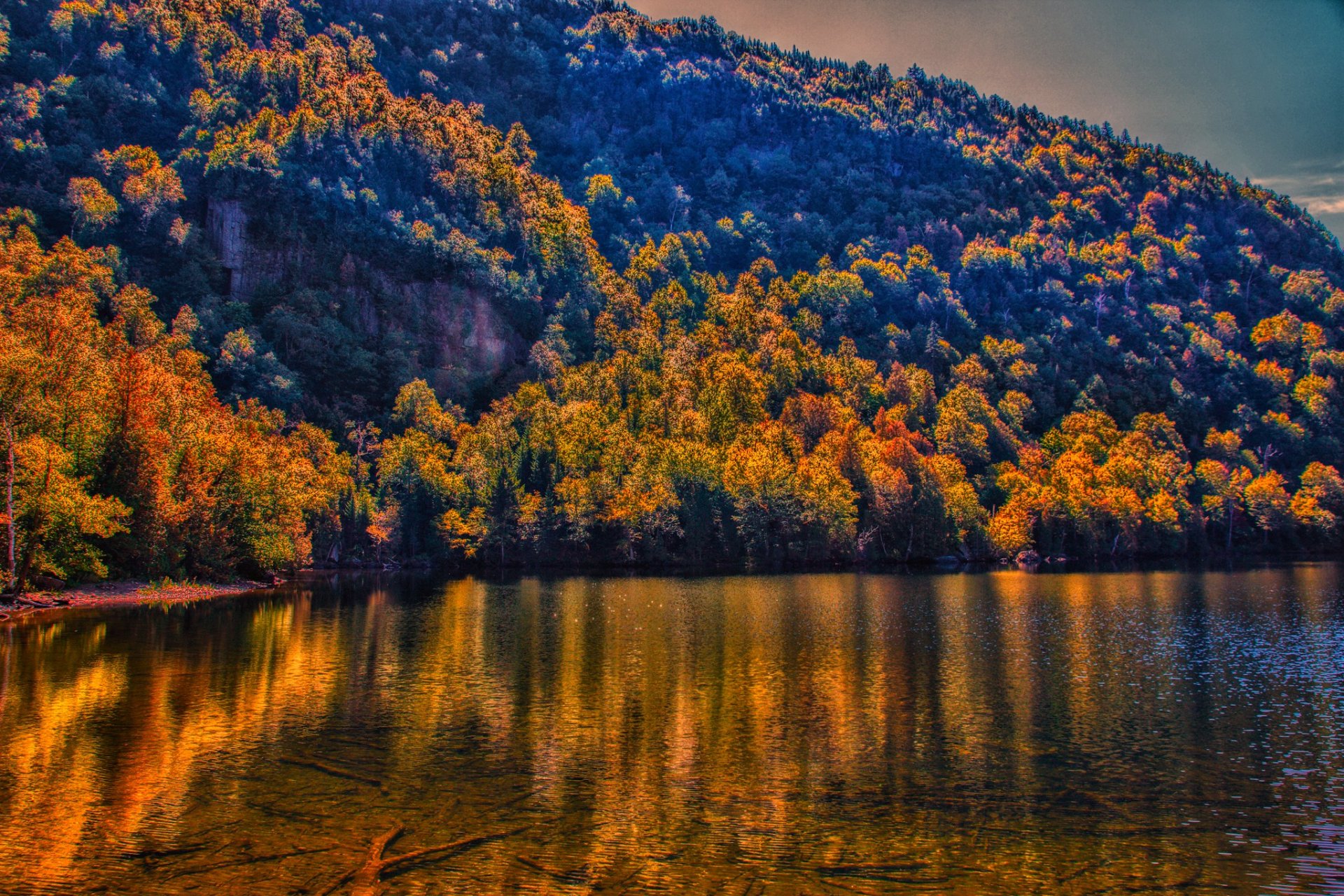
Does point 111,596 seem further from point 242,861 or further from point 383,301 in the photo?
point 383,301

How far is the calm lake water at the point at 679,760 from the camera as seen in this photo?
59.1 ft

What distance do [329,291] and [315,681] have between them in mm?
151270

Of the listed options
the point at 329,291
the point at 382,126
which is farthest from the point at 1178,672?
the point at 382,126

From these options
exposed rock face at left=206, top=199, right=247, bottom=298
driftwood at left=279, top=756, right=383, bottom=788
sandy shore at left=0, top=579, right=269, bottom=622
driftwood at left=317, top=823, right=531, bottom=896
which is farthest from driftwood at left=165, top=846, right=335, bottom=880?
exposed rock face at left=206, top=199, right=247, bottom=298

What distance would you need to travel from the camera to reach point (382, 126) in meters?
198

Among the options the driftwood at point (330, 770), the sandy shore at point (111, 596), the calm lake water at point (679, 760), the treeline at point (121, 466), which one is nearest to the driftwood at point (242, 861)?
the calm lake water at point (679, 760)

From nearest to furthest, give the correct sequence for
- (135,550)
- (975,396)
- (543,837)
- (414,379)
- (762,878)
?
(762,878) → (543,837) → (135,550) → (414,379) → (975,396)

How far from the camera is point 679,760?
26.1 metres

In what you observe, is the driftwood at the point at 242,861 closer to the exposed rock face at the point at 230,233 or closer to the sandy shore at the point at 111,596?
the sandy shore at the point at 111,596

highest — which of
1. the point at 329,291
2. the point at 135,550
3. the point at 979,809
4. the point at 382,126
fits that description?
the point at 382,126

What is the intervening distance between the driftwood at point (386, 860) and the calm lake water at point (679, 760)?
0.23 meters

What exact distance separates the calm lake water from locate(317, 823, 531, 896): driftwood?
0.74ft

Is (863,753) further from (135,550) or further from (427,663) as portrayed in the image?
(135,550)

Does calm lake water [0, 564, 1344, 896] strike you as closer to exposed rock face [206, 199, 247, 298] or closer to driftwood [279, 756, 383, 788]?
driftwood [279, 756, 383, 788]
